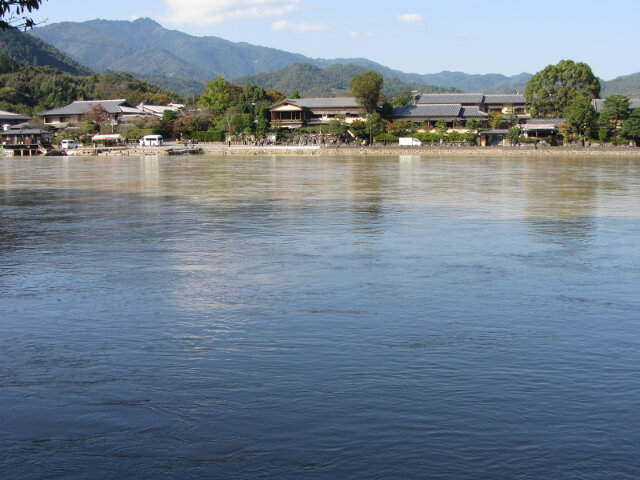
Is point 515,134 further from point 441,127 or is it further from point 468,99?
point 468,99

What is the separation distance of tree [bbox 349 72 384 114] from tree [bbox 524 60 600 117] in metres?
12.1

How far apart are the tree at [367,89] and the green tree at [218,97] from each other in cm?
1342

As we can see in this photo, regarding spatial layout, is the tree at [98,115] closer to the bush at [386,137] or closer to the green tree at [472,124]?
the bush at [386,137]

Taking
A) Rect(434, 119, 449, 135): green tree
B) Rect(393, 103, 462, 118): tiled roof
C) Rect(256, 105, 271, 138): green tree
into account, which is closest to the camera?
Rect(434, 119, 449, 135): green tree

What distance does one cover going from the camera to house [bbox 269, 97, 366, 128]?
180 feet

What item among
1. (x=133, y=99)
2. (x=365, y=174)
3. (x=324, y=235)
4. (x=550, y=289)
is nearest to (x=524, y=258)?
(x=550, y=289)

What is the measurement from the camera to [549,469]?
11.0 ft

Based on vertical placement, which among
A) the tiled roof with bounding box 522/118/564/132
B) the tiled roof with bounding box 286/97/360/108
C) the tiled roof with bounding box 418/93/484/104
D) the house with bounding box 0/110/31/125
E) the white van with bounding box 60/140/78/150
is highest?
the tiled roof with bounding box 418/93/484/104

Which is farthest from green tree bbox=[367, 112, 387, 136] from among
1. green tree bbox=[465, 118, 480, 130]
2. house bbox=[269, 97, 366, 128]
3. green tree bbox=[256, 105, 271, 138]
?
green tree bbox=[256, 105, 271, 138]

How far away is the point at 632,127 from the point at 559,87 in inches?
365

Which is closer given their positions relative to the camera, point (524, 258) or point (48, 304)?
point (48, 304)

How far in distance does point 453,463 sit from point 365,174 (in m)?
22.9

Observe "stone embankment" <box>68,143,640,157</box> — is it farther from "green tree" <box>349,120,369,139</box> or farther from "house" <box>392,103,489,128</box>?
"house" <box>392,103,489,128</box>

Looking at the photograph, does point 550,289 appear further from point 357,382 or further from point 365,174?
point 365,174
